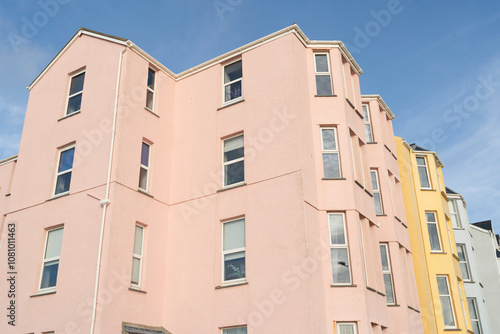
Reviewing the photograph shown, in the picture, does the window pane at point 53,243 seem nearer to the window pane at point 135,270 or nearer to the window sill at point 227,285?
the window pane at point 135,270

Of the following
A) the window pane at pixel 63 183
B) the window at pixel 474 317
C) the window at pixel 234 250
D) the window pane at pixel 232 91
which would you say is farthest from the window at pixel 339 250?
the window at pixel 474 317

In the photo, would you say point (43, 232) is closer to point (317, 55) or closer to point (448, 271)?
point (317, 55)

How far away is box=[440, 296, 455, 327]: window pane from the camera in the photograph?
24.3 meters

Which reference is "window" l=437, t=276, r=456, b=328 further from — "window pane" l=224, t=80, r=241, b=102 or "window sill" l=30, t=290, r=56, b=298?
"window sill" l=30, t=290, r=56, b=298

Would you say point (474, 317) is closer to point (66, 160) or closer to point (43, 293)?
point (43, 293)

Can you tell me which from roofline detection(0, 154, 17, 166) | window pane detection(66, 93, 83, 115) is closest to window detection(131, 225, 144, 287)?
window pane detection(66, 93, 83, 115)

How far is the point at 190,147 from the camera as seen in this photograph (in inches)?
746

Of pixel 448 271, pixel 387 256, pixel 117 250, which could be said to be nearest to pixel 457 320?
pixel 448 271

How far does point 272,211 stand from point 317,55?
728 cm

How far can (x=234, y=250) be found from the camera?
16.3 metres

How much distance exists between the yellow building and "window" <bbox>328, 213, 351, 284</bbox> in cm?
869

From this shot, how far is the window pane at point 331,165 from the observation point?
17.5 metres

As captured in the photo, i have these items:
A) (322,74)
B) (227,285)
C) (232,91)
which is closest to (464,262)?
(322,74)

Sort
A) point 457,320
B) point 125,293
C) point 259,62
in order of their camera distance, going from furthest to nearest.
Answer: point 457,320, point 259,62, point 125,293
